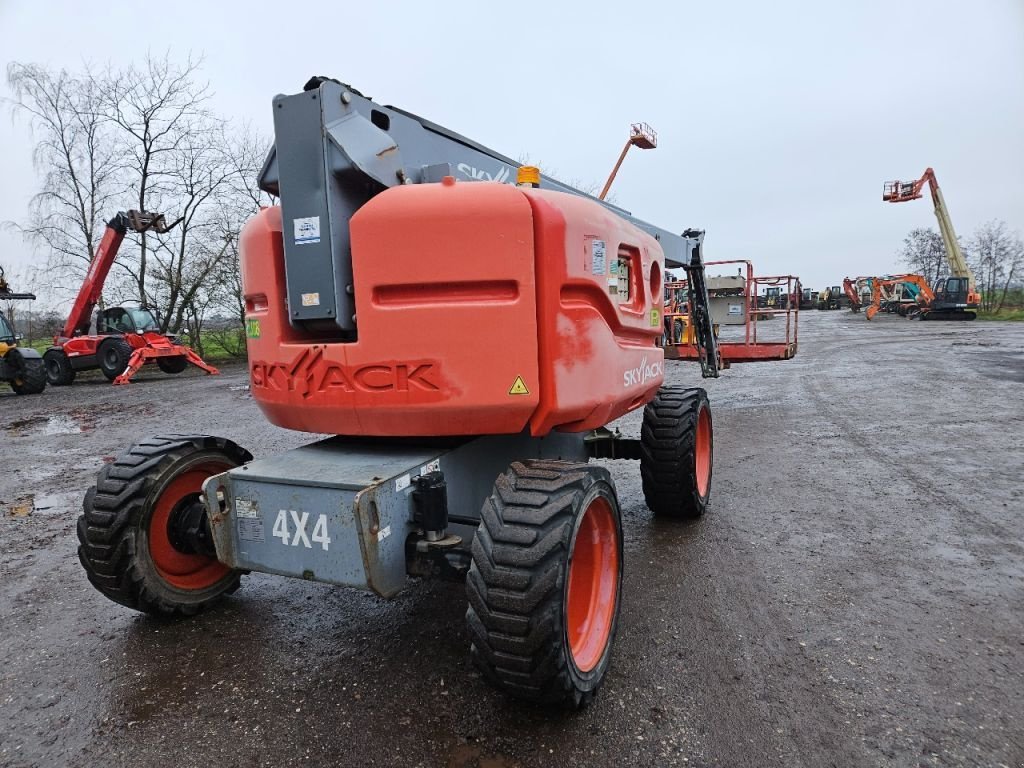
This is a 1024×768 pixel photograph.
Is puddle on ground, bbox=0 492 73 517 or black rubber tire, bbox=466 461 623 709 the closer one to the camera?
black rubber tire, bbox=466 461 623 709

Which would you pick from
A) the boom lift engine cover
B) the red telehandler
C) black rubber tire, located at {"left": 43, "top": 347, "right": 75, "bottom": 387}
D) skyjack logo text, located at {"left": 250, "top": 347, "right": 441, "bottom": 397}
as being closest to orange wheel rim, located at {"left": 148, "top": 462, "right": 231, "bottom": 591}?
skyjack logo text, located at {"left": 250, "top": 347, "right": 441, "bottom": 397}

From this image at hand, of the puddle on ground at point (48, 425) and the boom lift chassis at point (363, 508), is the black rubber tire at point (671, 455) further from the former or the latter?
the puddle on ground at point (48, 425)

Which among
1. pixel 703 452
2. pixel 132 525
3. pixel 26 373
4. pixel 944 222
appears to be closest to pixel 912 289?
pixel 944 222

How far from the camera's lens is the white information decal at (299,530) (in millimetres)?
2455

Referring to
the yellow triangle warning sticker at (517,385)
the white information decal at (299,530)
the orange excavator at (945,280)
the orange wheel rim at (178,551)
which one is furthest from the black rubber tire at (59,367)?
the orange excavator at (945,280)

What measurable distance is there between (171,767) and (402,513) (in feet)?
3.90

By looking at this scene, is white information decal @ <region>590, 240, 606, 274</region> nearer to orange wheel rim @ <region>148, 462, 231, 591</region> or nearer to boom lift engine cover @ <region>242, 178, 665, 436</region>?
boom lift engine cover @ <region>242, 178, 665, 436</region>

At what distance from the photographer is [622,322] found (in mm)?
3129

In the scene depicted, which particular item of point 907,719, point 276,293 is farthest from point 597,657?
point 276,293

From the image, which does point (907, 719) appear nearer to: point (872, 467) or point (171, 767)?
point (171, 767)

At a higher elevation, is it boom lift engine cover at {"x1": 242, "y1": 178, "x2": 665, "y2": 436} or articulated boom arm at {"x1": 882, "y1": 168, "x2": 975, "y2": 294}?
articulated boom arm at {"x1": 882, "y1": 168, "x2": 975, "y2": 294}

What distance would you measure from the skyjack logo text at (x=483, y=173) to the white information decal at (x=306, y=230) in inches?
35.8

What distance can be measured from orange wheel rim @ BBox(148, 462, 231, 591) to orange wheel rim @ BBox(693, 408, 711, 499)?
3.45m

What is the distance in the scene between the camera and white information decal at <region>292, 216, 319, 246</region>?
2.69m
